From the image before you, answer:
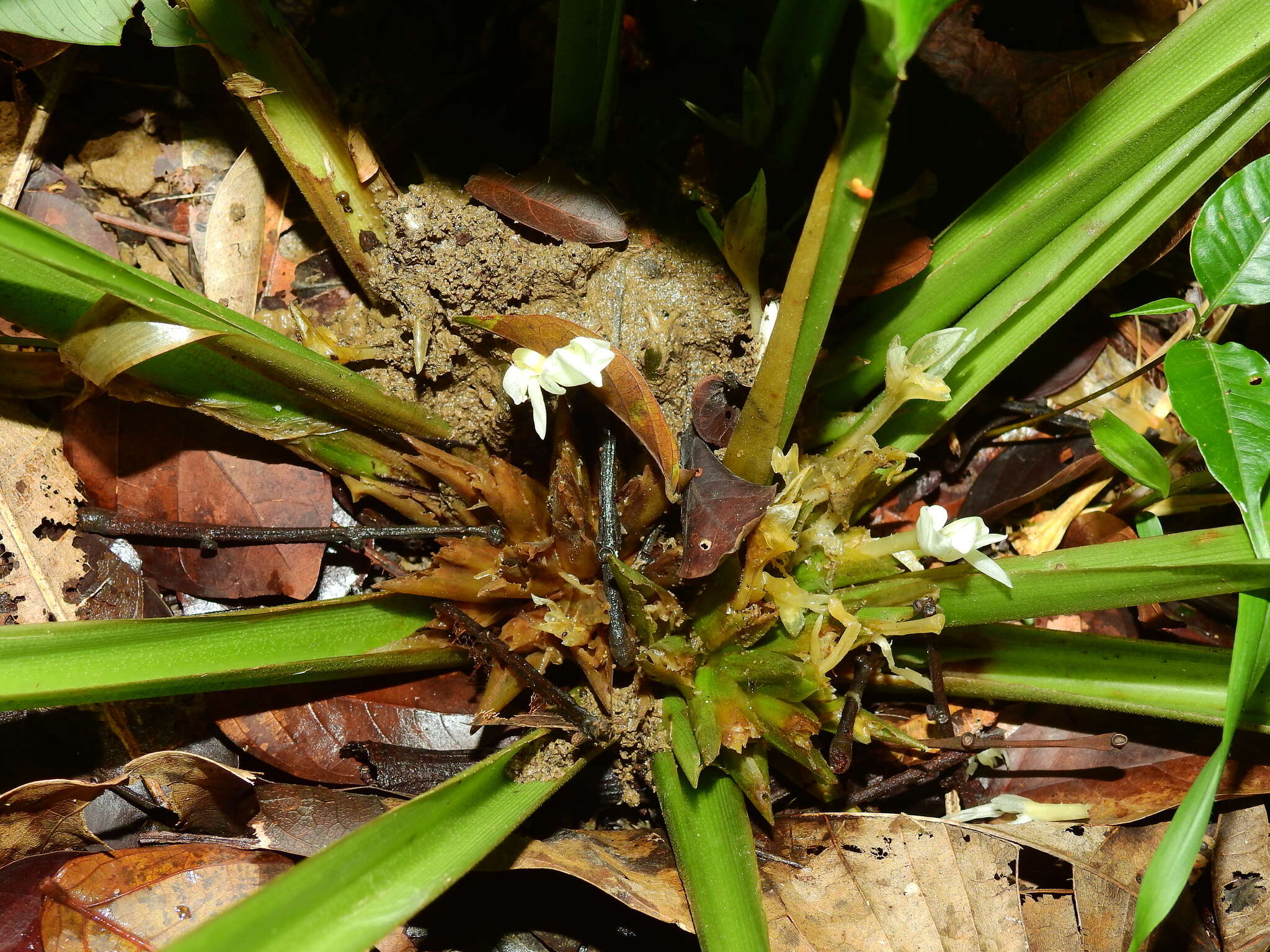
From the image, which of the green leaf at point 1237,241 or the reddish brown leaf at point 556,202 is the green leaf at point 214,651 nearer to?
the reddish brown leaf at point 556,202

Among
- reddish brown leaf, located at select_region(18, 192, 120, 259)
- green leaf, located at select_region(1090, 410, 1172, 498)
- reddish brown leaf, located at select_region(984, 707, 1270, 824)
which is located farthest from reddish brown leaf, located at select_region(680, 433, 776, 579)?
reddish brown leaf, located at select_region(18, 192, 120, 259)

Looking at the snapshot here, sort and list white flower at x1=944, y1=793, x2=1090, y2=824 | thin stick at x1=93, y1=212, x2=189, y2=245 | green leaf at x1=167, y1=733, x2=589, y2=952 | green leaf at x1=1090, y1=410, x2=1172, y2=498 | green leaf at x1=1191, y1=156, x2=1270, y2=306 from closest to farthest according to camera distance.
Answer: green leaf at x1=167, y1=733, x2=589, y2=952 → green leaf at x1=1191, y1=156, x2=1270, y2=306 → green leaf at x1=1090, y1=410, x2=1172, y2=498 → white flower at x1=944, y1=793, x2=1090, y2=824 → thin stick at x1=93, y1=212, x2=189, y2=245

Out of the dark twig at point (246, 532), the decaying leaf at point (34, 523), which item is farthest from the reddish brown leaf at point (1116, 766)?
the decaying leaf at point (34, 523)

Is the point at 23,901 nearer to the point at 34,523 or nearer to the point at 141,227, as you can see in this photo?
the point at 34,523

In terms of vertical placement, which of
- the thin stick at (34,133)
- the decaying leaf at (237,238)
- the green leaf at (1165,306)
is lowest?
the green leaf at (1165,306)

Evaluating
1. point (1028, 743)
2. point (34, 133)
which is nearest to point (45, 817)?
point (34, 133)

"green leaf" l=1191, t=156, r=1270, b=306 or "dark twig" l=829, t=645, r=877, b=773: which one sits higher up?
"green leaf" l=1191, t=156, r=1270, b=306

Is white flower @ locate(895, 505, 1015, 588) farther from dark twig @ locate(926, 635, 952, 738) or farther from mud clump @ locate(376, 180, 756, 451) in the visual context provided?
mud clump @ locate(376, 180, 756, 451)
